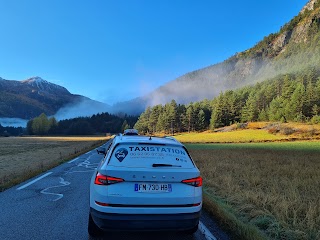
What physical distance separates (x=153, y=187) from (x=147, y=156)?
537mm

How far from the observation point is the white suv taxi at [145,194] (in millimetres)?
4023

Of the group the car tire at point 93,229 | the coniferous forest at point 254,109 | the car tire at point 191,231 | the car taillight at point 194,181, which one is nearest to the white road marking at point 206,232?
the car tire at point 191,231

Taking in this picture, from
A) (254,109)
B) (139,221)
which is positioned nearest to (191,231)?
(139,221)

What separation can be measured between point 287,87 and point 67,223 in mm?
96632

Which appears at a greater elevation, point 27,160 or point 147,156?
point 147,156

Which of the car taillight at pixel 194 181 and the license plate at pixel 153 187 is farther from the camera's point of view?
the car taillight at pixel 194 181

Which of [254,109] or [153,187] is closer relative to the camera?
[153,187]

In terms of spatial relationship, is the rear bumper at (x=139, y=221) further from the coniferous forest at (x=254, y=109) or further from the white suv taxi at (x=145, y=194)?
the coniferous forest at (x=254, y=109)

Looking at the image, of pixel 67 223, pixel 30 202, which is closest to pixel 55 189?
pixel 30 202

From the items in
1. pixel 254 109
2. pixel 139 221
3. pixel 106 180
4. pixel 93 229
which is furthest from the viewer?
pixel 254 109

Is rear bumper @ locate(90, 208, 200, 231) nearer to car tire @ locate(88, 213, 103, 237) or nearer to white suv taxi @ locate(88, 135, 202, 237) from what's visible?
white suv taxi @ locate(88, 135, 202, 237)

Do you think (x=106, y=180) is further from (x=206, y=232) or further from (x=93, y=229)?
(x=206, y=232)

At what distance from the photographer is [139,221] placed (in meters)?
4.02

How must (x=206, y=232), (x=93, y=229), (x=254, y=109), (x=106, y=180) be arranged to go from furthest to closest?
(x=254, y=109)
(x=206, y=232)
(x=93, y=229)
(x=106, y=180)
